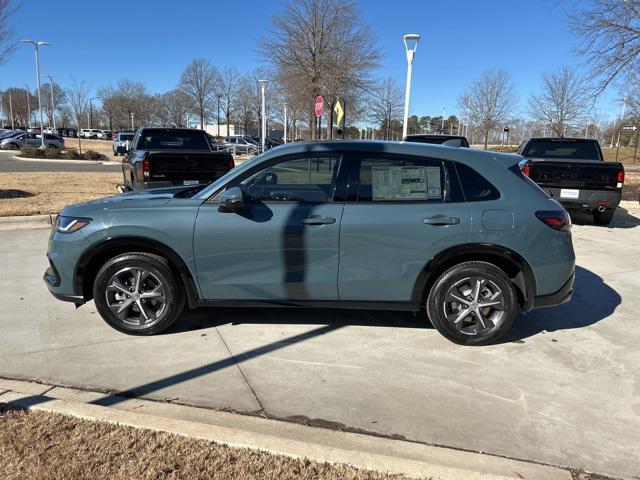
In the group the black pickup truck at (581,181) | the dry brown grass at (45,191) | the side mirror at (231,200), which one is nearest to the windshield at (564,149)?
the black pickup truck at (581,181)

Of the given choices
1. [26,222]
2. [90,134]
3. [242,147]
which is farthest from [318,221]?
[90,134]

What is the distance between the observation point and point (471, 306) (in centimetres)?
412

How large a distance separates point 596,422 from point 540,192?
73.3 inches

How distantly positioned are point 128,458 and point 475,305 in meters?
2.82

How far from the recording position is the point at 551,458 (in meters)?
2.78

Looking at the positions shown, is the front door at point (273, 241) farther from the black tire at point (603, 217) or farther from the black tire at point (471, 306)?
the black tire at point (603, 217)

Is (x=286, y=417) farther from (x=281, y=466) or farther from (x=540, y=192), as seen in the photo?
(x=540, y=192)

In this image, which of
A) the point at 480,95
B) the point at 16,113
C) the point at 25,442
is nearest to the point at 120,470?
the point at 25,442

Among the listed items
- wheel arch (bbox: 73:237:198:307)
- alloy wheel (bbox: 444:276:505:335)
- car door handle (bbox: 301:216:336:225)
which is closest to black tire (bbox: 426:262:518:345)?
alloy wheel (bbox: 444:276:505:335)

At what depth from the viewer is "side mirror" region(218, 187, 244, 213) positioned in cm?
389

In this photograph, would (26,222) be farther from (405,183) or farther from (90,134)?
(90,134)

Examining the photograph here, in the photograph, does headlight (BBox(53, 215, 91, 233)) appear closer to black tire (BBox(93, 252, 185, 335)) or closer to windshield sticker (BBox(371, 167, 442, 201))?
black tire (BBox(93, 252, 185, 335))

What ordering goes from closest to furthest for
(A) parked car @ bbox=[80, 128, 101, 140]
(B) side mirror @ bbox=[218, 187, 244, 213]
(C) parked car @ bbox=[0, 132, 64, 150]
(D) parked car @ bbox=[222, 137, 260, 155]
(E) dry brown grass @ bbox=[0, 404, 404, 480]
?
(E) dry brown grass @ bbox=[0, 404, 404, 480] → (B) side mirror @ bbox=[218, 187, 244, 213] → (C) parked car @ bbox=[0, 132, 64, 150] → (D) parked car @ bbox=[222, 137, 260, 155] → (A) parked car @ bbox=[80, 128, 101, 140]

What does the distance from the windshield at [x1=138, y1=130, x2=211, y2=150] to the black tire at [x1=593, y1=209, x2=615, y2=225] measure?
27.0 ft
